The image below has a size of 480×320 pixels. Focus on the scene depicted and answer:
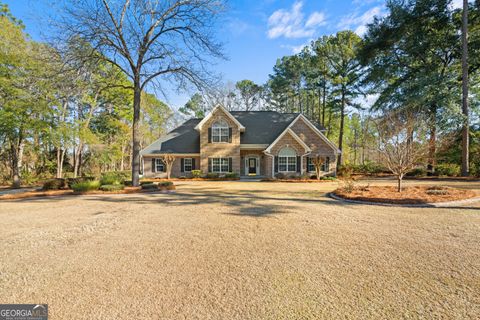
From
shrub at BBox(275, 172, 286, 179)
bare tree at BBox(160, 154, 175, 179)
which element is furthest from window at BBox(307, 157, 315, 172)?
bare tree at BBox(160, 154, 175, 179)

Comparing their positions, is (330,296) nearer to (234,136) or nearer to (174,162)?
(234,136)

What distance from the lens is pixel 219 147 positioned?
68.0 feet

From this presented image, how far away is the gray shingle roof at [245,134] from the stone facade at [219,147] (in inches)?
43.9

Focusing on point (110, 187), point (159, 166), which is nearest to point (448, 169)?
point (110, 187)

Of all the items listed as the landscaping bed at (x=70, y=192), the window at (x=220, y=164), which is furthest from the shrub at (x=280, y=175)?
the landscaping bed at (x=70, y=192)

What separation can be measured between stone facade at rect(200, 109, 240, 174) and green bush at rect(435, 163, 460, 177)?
1909 centimetres

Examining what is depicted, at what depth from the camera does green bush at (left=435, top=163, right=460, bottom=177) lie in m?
18.3

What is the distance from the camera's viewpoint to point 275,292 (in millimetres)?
2666

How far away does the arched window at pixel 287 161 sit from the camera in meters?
19.9

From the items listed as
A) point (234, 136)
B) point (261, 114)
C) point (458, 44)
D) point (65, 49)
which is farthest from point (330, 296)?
point (458, 44)

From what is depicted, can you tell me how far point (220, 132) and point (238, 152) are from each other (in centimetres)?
277

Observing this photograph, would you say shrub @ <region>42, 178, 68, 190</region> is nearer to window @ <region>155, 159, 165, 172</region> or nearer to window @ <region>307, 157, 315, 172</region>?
window @ <region>155, 159, 165, 172</region>

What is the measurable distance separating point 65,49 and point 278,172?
1741 cm

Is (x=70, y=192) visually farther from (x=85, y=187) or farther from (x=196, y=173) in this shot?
(x=196, y=173)
